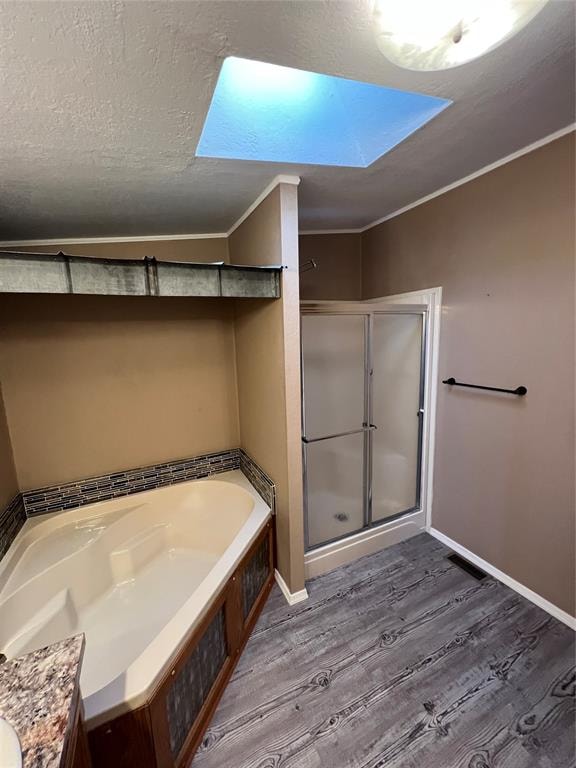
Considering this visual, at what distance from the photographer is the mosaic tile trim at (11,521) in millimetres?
1824

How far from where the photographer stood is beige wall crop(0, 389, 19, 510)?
1905 millimetres

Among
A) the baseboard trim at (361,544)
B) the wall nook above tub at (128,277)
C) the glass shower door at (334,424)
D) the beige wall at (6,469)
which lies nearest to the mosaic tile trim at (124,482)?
the beige wall at (6,469)

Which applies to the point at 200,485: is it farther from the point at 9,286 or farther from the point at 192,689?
the point at 9,286

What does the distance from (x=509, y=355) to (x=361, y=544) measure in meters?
1.59

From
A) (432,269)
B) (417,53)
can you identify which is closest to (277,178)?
(417,53)

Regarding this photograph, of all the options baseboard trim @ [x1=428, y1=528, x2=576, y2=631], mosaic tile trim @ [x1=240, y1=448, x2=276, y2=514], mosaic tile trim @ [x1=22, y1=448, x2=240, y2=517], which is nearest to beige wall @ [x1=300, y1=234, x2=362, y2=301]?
mosaic tile trim @ [x1=240, y1=448, x2=276, y2=514]

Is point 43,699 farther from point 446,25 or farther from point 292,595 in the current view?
point 446,25

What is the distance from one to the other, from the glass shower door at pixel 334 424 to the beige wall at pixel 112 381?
2.60 ft

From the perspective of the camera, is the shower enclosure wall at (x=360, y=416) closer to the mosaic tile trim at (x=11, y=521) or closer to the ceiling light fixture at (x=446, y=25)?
the ceiling light fixture at (x=446, y=25)

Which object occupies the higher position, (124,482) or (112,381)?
(112,381)

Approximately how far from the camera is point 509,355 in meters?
1.85

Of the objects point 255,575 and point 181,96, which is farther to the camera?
point 255,575

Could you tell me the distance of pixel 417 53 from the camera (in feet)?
2.72

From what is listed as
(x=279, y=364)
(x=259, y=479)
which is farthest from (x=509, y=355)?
(x=259, y=479)
